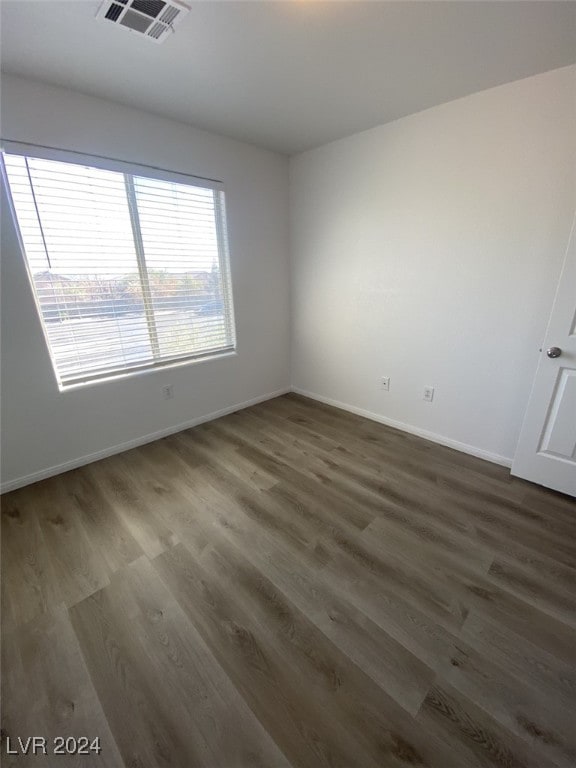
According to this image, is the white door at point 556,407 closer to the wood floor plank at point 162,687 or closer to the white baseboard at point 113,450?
the wood floor plank at point 162,687

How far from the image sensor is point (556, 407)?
1.95 metres

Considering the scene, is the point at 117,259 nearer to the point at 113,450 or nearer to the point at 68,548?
the point at 113,450

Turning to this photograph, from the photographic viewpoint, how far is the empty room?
1.10 meters

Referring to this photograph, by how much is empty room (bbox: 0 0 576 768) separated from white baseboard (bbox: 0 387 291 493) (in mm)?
23

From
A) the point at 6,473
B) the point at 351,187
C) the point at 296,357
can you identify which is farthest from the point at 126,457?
the point at 351,187

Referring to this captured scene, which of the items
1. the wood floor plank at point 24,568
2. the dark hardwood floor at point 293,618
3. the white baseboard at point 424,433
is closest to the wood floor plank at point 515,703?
the dark hardwood floor at point 293,618

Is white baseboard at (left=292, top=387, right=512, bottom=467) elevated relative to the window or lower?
lower

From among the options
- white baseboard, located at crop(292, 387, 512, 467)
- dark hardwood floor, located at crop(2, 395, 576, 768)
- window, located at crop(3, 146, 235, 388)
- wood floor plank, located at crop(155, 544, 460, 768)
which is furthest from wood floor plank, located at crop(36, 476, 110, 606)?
white baseboard, located at crop(292, 387, 512, 467)

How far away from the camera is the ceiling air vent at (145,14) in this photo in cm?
126

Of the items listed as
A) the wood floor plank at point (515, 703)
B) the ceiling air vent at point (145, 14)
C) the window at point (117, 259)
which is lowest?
the wood floor plank at point (515, 703)

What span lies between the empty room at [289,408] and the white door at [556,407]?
0.01 m

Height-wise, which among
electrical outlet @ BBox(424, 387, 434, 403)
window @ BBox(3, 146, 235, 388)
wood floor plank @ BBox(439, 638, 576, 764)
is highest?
window @ BBox(3, 146, 235, 388)

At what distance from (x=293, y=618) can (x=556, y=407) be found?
1948 millimetres

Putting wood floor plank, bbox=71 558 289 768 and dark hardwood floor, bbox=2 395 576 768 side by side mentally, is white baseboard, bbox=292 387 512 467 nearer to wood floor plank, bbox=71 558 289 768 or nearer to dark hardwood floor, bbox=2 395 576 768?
dark hardwood floor, bbox=2 395 576 768
